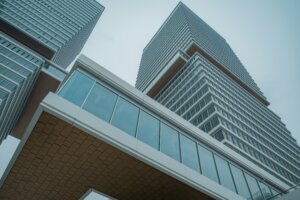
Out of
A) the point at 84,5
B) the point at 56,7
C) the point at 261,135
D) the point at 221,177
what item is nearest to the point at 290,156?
the point at 261,135

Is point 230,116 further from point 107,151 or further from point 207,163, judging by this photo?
point 107,151

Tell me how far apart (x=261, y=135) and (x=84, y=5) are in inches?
4114

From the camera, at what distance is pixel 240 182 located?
15.6 metres

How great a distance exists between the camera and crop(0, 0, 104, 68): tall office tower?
75.0 meters

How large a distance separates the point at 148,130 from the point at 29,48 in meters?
69.8

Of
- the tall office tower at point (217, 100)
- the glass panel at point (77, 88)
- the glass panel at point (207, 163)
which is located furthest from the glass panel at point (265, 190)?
the tall office tower at point (217, 100)

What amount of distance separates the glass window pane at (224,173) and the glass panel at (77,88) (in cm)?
927

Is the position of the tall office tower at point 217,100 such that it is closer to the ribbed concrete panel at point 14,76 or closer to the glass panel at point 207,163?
the glass panel at point 207,163

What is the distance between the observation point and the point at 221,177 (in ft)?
47.3

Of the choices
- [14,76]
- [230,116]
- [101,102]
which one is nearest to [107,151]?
[101,102]

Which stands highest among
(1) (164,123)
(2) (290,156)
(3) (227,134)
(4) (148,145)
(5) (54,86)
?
(5) (54,86)

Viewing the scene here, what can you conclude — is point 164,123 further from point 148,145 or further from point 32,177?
point 32,177

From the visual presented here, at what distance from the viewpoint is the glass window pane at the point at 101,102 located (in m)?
10.9

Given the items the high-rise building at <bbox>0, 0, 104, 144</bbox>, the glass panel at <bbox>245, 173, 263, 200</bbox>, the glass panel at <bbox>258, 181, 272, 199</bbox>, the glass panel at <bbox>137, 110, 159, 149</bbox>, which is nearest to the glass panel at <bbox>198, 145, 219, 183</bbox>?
the glass panel at <bbox>137, 110, 159, 149</bbox>
